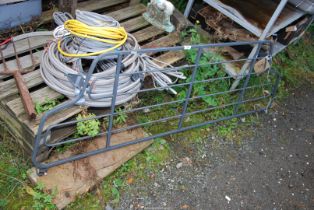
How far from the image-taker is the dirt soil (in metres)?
3.41

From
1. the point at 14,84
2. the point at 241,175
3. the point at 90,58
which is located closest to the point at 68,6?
the point at 90,58

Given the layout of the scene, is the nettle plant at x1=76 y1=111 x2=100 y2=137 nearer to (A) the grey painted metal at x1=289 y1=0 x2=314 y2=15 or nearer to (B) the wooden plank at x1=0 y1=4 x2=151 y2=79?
(B) the wooden plank at x1=0 y1=4 x2=151 y2=79

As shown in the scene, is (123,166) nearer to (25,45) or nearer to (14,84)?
(14,84)

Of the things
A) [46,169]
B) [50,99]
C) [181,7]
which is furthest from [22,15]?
[181,7]

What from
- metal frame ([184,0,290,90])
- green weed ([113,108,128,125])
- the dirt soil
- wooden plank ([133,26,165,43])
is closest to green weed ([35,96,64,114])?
green weed ([113,108,128,125])

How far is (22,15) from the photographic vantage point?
3.87 meters

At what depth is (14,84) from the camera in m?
3.32

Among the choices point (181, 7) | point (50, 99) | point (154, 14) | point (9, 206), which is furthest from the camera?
point (181, 7)

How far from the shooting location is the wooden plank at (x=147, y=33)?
14.1 feet

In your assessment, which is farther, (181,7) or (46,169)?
(181,7)

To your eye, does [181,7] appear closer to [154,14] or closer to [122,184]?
[154,14]

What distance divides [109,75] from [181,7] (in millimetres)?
2574

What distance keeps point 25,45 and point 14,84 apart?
2.01 feet

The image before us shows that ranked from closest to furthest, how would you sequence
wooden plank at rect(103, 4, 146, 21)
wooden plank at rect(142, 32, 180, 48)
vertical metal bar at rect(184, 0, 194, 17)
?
wooden plank at rect(142, 32, 180, 48) → wooden plank at rect(103, 4, 146, 21) → vertical metal bar at rect(184, 0, 194, 17)
